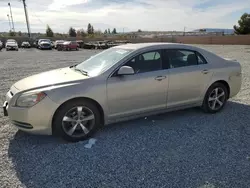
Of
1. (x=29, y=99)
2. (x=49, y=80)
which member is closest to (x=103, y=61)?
(x=49, y=80)

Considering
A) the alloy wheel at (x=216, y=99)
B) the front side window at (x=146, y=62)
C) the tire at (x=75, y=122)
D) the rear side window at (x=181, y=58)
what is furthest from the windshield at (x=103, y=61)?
the alloy wheel at (x=216, y=99)

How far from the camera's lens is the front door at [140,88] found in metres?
3.56

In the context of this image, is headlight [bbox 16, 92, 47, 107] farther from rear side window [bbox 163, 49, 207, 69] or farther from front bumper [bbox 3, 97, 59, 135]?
rear side window [bbox 163, 49, 207, 69]

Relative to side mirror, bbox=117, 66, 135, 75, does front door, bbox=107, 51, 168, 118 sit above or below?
below

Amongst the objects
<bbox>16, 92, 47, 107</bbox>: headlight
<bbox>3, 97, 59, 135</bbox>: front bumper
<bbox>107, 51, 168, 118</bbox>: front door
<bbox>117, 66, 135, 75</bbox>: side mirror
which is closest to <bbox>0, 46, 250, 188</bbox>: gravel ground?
<bbox>3, 97, 59, 135</bbox>: front bumper

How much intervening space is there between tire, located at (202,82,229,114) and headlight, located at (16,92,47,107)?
3.14m

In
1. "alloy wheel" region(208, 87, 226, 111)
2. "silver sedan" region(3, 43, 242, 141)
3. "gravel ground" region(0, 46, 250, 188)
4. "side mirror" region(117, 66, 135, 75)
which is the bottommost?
"gravel ground" region(0, 46, 250, 188)

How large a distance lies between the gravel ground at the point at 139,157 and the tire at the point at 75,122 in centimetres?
14

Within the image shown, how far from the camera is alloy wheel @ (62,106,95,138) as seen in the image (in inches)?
133

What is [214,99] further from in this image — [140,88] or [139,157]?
[139,157]

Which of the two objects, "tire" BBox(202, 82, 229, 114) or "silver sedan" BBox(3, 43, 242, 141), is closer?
"silver sedan" BBox(3, 43, 242, 141)

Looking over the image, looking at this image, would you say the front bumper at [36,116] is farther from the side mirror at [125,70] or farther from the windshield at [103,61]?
the side mirror at [125,70]

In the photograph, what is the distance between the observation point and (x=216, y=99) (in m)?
4.59

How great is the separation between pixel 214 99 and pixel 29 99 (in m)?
3.54
